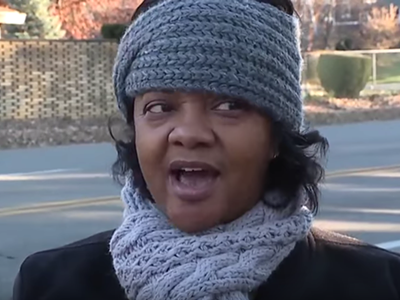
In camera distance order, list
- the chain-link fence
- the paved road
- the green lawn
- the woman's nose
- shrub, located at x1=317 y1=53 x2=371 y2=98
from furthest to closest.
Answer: the green lawn, the chain-link fence, shrub, located at x1=317 y1=53 x2=371 y2=98, the paved road, the woman's nose

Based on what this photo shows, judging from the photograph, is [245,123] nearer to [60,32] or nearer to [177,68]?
[177,68]

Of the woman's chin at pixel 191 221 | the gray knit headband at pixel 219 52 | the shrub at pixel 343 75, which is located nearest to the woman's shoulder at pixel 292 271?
the woman's chin at pixel 191 221

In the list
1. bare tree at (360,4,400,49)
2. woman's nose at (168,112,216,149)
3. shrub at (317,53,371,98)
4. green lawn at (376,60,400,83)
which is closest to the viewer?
woman's nose at (168,112,216,149)

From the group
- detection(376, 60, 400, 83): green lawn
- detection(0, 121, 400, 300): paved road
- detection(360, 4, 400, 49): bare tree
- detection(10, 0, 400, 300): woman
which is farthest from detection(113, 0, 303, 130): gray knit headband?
detection(360, 4, 400, 49): bare tree

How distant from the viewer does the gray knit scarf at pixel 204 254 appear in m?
1.71

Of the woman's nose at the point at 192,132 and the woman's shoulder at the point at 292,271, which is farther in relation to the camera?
the woman's shoulder at the point at 292,271

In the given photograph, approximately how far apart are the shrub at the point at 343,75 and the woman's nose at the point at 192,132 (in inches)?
965

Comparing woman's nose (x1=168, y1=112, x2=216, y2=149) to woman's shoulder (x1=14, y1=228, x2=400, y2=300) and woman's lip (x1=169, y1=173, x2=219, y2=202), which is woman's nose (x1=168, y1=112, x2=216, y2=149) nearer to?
woman's lip (x1=169, y1=173, x2=219, y2=202)

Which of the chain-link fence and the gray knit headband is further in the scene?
the chain-link fence

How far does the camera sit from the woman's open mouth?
5.49 feet

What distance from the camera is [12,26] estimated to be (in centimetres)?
2812

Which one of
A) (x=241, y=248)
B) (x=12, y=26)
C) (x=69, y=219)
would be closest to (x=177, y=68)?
(x=241, y=248)

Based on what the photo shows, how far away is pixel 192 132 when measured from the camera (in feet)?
5.47

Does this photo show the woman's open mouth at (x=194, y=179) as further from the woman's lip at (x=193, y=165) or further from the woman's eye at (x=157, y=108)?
the woman's eye at (x=157, y=108)
